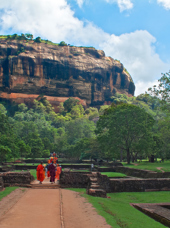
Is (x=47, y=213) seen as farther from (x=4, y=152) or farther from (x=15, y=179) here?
(x=4, y=152)

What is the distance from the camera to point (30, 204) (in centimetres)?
966

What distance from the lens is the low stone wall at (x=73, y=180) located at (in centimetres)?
A: 1522

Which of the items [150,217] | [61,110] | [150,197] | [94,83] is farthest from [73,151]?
[94,83]

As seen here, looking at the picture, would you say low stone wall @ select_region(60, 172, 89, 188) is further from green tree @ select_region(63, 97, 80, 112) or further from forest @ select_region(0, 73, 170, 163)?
green tree @ select_region(63, 97, 80, 112)

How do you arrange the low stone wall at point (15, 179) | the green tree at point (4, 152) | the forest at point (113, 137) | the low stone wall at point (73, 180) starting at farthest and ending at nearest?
the forest at point (113, 137) → the green tree at point (4, 152) → the low stone wall at point (73, 180) → the low stone wall at point (15, 179)

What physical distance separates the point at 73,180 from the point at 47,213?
7.26 metres

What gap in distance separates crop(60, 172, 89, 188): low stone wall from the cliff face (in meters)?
107

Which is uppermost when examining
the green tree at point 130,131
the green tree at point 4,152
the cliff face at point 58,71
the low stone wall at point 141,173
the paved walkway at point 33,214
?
the cliff face at point 58,71

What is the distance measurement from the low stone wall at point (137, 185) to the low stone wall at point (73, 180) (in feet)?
6.06

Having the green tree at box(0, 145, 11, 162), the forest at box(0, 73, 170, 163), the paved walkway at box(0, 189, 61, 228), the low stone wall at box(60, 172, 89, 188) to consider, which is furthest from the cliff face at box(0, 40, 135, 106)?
the paved walkway at box(0, 189, 61, 228)

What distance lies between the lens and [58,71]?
4850 inches

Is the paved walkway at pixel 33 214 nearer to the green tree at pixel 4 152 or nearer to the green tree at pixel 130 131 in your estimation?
the green tree at pixel 4 152

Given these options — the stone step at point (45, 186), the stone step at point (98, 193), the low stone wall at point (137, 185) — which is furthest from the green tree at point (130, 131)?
the stone step at point (98, 193)

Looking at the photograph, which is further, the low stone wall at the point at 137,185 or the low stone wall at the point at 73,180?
the low stone wall at the point at 73,180
